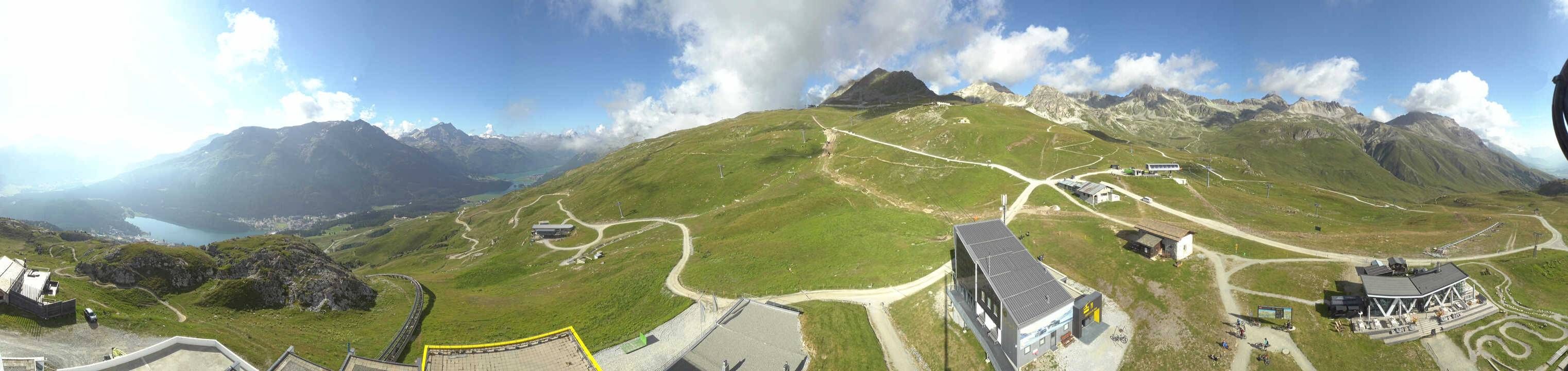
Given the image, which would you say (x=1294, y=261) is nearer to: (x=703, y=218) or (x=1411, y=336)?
(x=1411, y=336)

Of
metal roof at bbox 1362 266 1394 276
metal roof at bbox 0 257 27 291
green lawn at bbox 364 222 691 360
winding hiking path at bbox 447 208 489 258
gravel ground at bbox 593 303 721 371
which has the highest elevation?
metal roof at bbox 0 257 27 291

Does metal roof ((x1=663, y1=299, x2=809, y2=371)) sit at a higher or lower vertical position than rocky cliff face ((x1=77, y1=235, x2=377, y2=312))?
lower

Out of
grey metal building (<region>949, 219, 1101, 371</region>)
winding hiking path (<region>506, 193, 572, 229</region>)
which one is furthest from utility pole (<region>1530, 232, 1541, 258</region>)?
winding hiking path (<region>506, 193, 572, 229</region>)

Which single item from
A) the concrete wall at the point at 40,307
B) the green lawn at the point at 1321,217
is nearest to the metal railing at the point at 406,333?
the concrete wall at the point at 40,307

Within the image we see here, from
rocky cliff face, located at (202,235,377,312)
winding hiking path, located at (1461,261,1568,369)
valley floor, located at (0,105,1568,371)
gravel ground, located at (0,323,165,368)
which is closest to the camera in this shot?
gravel ground, located at (0,323,165,368)

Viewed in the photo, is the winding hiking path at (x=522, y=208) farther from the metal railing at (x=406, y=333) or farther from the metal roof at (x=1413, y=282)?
the metal roof at (x=1413, y=282)

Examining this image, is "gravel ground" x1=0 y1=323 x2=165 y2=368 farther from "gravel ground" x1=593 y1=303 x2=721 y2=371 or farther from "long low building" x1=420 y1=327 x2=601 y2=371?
"gravel ground" x1=593 y1=303 x2=721 y2=371

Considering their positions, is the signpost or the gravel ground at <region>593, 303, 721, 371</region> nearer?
the signpost
